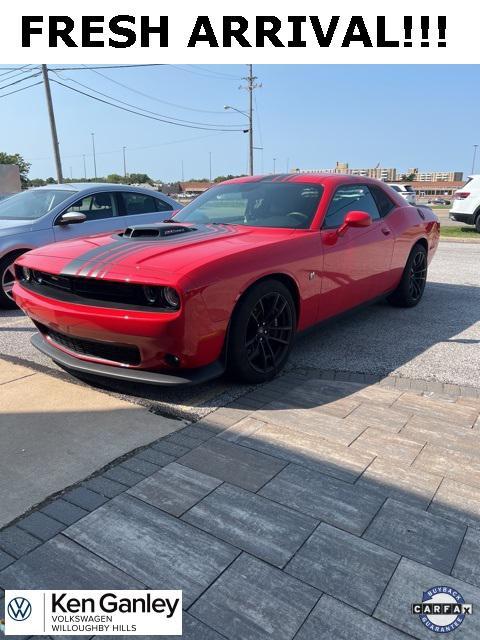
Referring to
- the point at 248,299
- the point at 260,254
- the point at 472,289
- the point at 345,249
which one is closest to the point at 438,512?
the point at 248,299

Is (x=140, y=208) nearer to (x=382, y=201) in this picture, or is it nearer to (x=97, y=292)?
(x=382, y=201)

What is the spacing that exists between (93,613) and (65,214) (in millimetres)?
4998

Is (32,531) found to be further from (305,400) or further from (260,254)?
(260,254)

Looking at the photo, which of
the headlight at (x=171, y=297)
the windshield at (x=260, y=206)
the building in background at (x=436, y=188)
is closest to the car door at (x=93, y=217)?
the windshield at (x=260, y=206)

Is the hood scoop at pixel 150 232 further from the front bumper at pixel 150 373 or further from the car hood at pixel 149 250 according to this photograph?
the front bumper at pixel 150 373

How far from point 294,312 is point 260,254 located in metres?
0.58

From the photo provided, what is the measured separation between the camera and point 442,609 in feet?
5.64

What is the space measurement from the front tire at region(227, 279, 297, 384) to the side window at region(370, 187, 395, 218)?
202cm

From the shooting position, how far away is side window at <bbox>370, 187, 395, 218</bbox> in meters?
5.12

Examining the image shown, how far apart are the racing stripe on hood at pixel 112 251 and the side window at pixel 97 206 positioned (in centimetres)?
298

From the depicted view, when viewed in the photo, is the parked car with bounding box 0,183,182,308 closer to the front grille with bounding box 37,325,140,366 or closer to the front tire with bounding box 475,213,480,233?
the front grille with bounding box 37,325,140,366

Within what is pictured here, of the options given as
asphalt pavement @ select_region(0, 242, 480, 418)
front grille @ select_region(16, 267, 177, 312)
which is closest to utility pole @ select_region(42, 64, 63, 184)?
asphalt pavement @ select_region(0, 242, 480, 418)

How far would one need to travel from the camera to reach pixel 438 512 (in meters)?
2.20

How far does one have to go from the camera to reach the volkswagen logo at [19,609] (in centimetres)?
168
